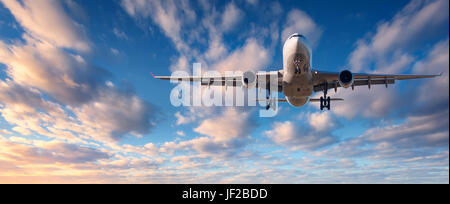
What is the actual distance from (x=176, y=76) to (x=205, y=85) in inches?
159

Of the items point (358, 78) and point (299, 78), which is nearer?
point (299, 78)

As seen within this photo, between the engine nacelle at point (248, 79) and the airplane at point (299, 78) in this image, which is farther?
the engine nacelle at point (248, 79)

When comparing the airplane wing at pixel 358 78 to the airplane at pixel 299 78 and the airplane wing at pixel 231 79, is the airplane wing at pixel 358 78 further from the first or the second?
the airplane wing at pixel 231 79

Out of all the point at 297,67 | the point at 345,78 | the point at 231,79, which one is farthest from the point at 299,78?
the point at 231,79

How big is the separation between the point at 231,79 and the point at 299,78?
9.59 metres

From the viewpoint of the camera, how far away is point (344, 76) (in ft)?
84.7

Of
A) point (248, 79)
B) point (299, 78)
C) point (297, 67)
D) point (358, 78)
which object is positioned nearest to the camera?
point (297, 67)

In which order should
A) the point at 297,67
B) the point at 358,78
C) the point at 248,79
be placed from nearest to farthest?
the point at 297,67 → the point at 248,79 → the point at 358,78

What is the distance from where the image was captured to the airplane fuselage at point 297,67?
894 inches

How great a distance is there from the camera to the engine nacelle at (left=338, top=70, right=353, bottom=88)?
2567 cm

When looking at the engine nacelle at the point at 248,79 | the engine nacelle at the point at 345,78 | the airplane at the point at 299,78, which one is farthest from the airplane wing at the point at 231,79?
the engine nacelle at the point at 345,78

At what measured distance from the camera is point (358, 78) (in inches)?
1192

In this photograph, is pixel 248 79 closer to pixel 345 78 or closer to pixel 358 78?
pixel 345 78
